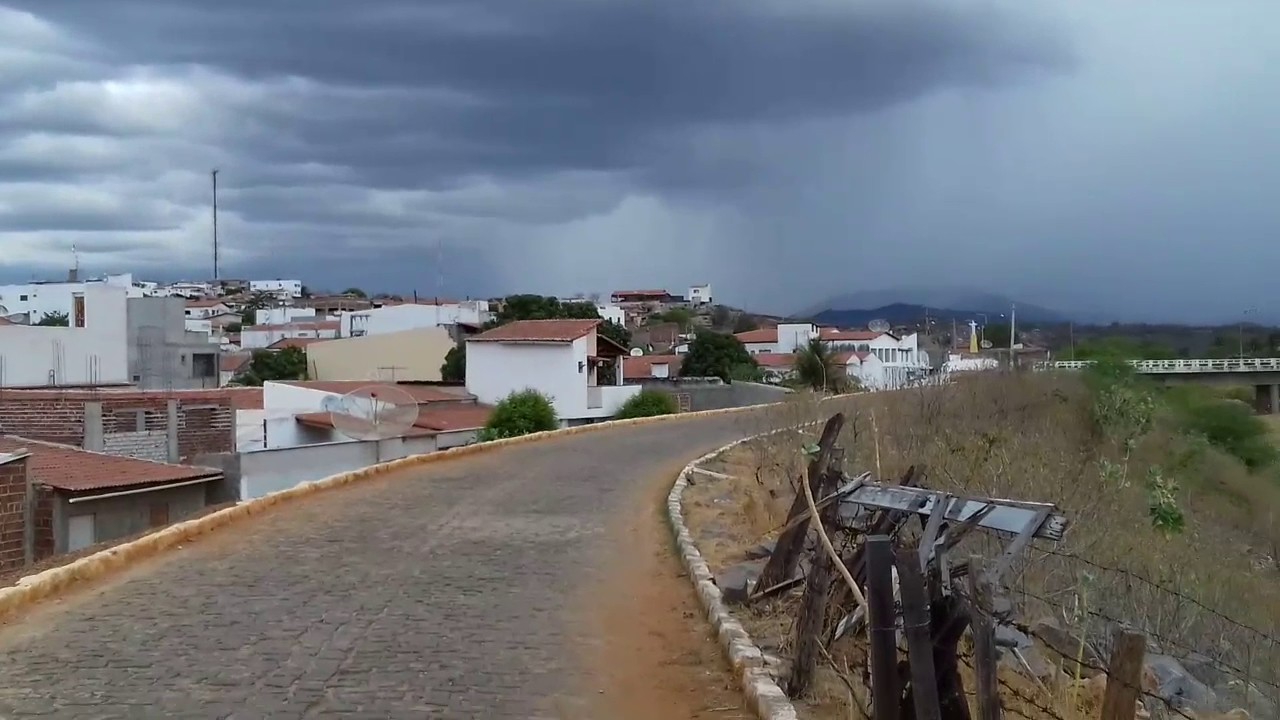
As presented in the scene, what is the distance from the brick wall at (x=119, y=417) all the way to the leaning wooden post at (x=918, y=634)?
1169 inches

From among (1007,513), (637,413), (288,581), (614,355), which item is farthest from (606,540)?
(614,355)

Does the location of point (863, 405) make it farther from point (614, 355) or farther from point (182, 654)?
point (614, 355)

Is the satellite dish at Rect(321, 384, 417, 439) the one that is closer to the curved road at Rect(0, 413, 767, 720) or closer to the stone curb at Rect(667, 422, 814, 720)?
the curved road at Rect(0, 413, 767, 720)

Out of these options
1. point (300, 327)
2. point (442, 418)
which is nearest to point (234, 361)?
point (300, 327)

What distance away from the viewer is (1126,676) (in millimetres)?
4828

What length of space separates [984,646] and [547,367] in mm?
41005

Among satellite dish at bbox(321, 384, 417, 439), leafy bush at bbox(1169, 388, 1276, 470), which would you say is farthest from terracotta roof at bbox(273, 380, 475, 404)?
leafy bush at bbox(1169, 388, 1276, 470)

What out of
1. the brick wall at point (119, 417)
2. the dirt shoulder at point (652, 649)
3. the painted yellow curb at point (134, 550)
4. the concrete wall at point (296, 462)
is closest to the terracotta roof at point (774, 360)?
the brick wall at point (119, 417)

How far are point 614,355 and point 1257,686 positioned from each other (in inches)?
1722

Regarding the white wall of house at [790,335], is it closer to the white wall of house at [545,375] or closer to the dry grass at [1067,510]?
the white wall of house at [545,375]

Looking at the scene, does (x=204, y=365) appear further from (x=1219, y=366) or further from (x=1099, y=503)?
(x=1219, y=366)

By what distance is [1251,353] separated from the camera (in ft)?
279

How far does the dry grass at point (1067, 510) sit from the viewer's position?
32.5 ft

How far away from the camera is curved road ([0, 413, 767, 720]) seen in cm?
698
